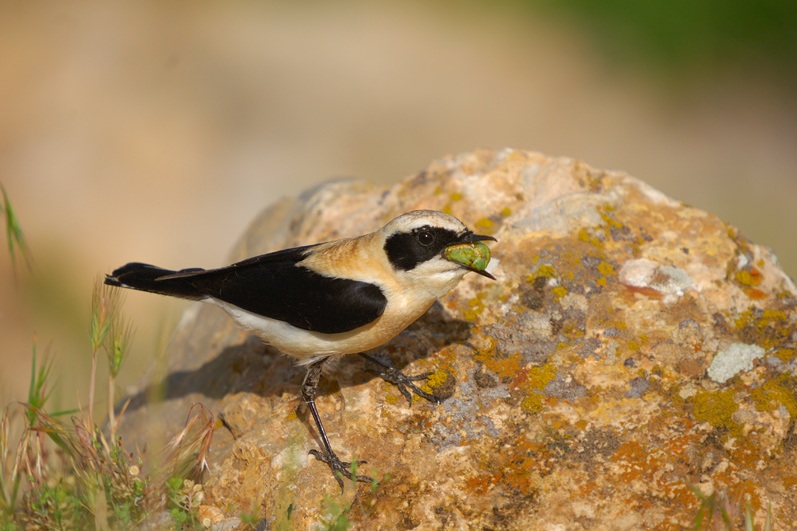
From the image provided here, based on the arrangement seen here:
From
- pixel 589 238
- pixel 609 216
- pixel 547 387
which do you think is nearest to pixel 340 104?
pixel 609 216

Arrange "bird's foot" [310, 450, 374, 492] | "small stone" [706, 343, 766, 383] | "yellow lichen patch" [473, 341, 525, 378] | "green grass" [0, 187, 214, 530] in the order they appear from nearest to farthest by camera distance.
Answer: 1. "green grass" [0, 187, 214, 530]
2. "bird's foot" [310, 450, 374, 492]
3. "small stone" [706, 343, 766, 383]
4. "yellow lichen patch" [473, 341, 525, 378]

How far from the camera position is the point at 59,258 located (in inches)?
407

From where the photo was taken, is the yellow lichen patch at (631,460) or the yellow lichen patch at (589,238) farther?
the yellow lichen patch at (589,238)

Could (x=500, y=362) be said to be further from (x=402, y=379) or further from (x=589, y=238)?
(x=589, y=238)

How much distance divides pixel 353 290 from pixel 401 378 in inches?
22.7

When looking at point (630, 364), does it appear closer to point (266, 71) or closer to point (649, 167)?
point (649, 167)

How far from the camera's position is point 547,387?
4.60 metres

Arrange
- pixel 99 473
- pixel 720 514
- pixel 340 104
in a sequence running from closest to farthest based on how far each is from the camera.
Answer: pixel 720 514
pixel 99 473
pixel 340 104

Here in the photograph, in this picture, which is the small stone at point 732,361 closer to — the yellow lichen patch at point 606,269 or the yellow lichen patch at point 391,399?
the yellow lichen patch at point 606,269

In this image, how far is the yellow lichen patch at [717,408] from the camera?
4289 mm

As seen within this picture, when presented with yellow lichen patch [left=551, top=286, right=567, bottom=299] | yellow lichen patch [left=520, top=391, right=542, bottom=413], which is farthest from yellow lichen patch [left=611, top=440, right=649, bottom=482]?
yellow lichen patch [left=551, top=286, right=567, bottom=299]

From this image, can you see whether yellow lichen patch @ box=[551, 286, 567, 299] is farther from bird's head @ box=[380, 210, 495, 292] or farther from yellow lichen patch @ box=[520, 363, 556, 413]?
bird's head @ box=[380, 210, 495, 292]

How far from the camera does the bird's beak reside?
173 inches

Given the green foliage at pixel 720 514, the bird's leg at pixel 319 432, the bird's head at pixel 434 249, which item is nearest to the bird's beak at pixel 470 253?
the bird's head at pixel 434 249
